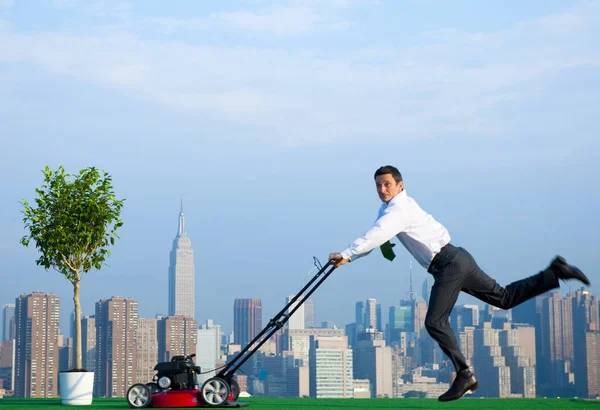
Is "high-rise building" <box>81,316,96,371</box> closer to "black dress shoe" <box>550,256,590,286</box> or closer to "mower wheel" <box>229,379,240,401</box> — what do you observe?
"mower wheel" <box>229,379,240,401</box>

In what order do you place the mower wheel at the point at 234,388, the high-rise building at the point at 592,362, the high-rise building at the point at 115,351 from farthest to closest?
the high-rise building at the point at 592,362, the high-rise building at the point at 115,351, the mower wheel at the point at 234,388

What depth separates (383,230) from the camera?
294 inches

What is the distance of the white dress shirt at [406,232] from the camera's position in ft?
24.5

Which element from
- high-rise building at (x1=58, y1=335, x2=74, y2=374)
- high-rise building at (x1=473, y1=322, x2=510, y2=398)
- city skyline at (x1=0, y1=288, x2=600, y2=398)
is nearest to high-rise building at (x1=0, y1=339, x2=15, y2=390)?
city skyline at (x1=0, y1=288, x2=600, y2=398)

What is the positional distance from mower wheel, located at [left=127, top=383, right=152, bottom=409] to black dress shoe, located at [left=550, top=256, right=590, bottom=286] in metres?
5.30

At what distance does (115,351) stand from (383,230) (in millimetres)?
131450

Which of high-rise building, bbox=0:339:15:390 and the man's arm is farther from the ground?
the man's arm

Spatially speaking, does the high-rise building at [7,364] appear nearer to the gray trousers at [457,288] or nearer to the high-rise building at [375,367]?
the high-rise building at [375,367]

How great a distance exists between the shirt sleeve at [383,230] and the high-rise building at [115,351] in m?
127

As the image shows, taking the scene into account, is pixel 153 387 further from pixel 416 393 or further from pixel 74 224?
pixel 416 393

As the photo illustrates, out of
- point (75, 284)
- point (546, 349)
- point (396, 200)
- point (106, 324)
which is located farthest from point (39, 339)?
point (396, 200)

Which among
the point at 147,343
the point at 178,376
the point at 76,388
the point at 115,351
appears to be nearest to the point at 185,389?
the point at 178,376

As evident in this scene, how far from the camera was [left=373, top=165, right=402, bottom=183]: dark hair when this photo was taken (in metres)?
7.75

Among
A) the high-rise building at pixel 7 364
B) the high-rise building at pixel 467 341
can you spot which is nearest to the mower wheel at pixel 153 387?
the high-rise building at pixel 7 364
